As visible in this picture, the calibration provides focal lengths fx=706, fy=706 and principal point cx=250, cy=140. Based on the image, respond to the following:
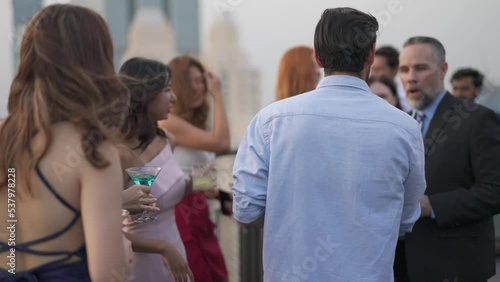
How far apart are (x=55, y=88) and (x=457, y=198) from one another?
1791mm

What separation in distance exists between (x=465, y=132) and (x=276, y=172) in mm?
1084

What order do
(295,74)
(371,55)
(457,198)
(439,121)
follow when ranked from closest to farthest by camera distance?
1. (371,55)
2. (457,198)
3. (439,121)
4. (295,74)

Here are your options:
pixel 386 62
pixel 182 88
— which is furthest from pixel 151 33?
pixel 386 62

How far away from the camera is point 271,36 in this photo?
4.57 metres

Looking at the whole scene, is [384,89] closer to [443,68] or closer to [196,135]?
[443,68]

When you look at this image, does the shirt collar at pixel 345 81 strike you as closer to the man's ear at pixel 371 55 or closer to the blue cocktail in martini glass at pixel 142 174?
the man's ear at pixel 371 55

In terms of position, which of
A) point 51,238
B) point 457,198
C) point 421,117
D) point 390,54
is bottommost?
point 457,198

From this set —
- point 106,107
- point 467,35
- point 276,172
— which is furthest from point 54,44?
point 467,35

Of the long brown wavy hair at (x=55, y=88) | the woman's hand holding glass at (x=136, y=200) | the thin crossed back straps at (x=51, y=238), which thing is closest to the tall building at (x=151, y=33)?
the woman's hand holding glass at (x=136, y=200)

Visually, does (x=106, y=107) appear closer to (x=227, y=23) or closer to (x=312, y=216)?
(x=312, y=216)

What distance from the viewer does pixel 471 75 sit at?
585 centimetres

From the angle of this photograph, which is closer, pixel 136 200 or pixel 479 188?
pixel 136 200

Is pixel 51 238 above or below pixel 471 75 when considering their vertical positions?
above

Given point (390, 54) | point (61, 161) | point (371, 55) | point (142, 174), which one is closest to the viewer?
point (61, 161)
